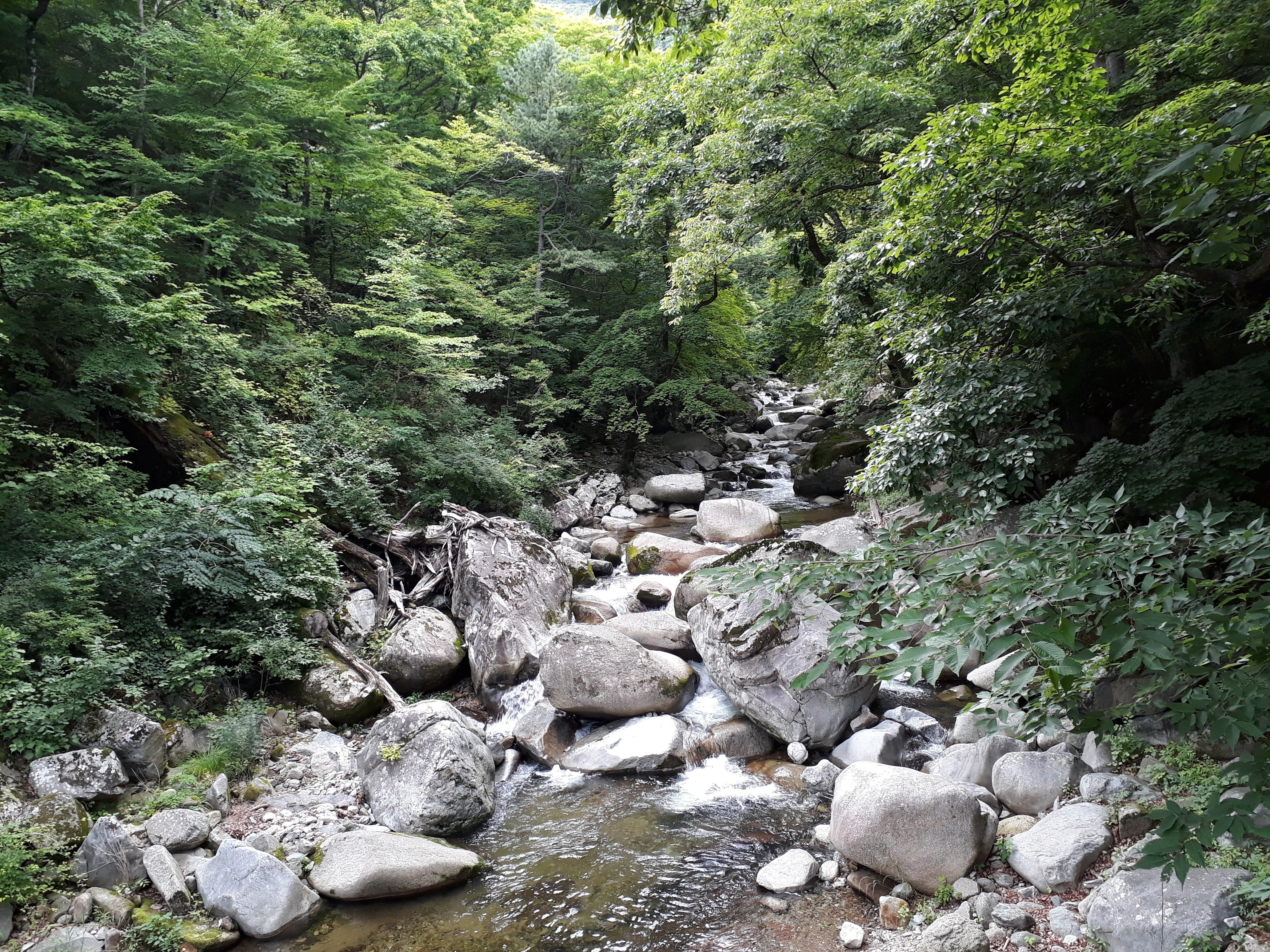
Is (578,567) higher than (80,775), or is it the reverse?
(578,567)

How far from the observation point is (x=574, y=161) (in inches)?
687

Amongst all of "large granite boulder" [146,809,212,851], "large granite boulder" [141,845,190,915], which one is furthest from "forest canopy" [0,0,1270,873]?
"large granite boulder" [141,845,190,915]

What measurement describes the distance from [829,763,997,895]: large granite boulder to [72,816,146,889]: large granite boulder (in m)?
5.06

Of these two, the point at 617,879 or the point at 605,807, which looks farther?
the point at 605,807

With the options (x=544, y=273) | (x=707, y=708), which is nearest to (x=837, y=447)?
(x=544, y=273)

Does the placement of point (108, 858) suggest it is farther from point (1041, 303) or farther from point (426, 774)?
point (1041, 303)

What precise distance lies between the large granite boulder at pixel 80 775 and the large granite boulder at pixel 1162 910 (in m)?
6.67

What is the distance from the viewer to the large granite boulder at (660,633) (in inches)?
333

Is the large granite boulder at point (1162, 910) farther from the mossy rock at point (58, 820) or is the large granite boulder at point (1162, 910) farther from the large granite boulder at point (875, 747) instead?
the mossy rock at point (58, 820)

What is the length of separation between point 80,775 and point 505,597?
4.46 meters

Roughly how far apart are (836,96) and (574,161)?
32.4ft

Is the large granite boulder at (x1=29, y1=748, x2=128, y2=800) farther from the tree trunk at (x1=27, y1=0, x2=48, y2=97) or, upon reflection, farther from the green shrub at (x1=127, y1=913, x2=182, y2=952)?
the tree trunk at (x1=27, y1=0, x2=48, y2=97)

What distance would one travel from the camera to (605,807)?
19.8ft

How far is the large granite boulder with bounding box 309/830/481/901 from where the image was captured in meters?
4.82
